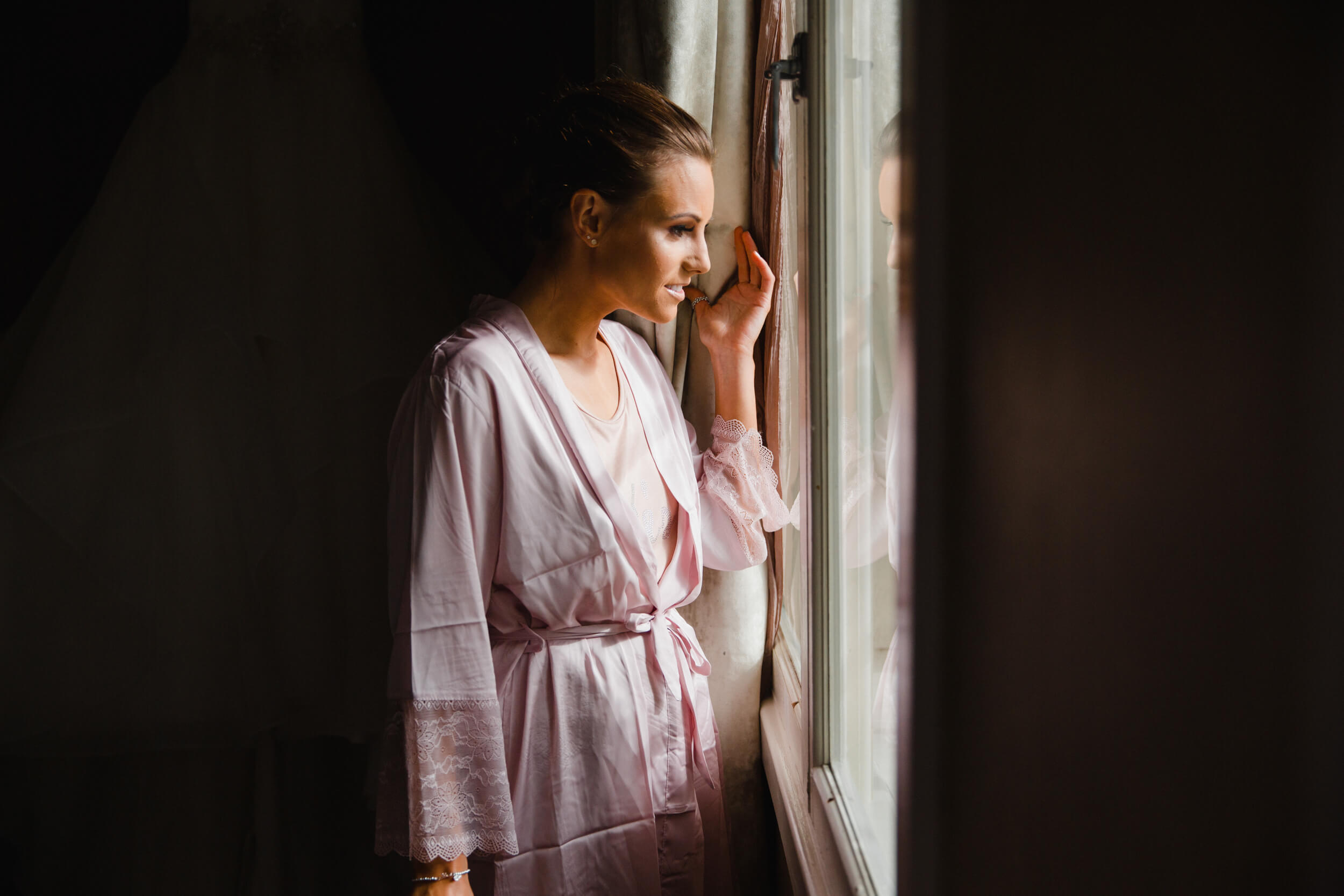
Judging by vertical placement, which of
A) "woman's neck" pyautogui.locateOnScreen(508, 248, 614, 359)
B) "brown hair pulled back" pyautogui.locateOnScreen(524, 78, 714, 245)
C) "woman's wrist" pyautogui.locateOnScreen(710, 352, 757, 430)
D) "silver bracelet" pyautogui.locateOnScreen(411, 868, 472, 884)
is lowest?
"silver bracelet" pyautogui.locateOnScreen(411, 868, 472, 884)

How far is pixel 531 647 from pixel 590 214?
485mm

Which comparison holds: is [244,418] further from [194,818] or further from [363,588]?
[194,818]

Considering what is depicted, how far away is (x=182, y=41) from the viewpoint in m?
1.52

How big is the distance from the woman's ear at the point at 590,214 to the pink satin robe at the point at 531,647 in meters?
0.12

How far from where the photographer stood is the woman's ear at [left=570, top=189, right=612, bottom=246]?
0.98 m

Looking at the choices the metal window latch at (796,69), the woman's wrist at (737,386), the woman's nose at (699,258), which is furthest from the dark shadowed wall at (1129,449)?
the woman's wrist at (737,386)

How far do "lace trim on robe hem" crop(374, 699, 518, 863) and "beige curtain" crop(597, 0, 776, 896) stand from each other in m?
A: 0.39

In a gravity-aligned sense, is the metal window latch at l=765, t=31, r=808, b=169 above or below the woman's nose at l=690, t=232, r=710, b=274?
above

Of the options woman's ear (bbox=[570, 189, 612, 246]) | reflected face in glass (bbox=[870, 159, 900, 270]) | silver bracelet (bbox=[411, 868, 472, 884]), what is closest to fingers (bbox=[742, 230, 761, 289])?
woman's ear (bbox=[570, 189, 612, 246])

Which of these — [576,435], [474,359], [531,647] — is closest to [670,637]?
[531,647]

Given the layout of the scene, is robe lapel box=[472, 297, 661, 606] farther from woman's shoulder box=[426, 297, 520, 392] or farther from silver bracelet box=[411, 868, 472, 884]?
silver bracelet box=[411, 868, 472, 884]

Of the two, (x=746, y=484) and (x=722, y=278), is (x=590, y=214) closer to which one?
(x=722, y=278)

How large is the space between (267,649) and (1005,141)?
4.09 ft

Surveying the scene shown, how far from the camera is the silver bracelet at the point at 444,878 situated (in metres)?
0.87
